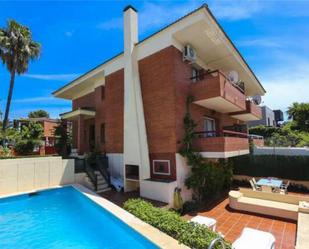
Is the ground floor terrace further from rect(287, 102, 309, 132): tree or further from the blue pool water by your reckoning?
rect(287, 102, 309, 132): tree

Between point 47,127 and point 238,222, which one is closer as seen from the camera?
point 238,222

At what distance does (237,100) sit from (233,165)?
7.14 m

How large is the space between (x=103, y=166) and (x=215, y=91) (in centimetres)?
924

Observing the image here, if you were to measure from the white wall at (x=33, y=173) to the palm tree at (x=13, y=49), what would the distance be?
389 inches

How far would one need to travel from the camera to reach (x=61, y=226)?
26.2 ft

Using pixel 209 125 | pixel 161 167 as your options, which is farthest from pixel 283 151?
pixel 161 167

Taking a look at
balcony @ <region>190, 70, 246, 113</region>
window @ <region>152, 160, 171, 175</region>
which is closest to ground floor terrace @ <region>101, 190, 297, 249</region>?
window @ <region>152, 160, 171, 175</region>

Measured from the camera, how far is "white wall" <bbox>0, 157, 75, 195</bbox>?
1209 centimetres

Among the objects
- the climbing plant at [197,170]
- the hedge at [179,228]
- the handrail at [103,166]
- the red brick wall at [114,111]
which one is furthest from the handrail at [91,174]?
the hedge at [179,228]

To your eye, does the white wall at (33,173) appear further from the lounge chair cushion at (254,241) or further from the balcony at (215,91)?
the lounge chair cushion at (254,241)

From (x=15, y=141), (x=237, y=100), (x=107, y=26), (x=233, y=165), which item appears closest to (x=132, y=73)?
(x=107, y=26)

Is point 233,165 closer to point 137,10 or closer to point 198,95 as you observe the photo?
point 198,95

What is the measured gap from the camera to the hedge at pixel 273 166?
16.1 meters

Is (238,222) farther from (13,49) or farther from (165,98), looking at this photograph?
(13,49)
